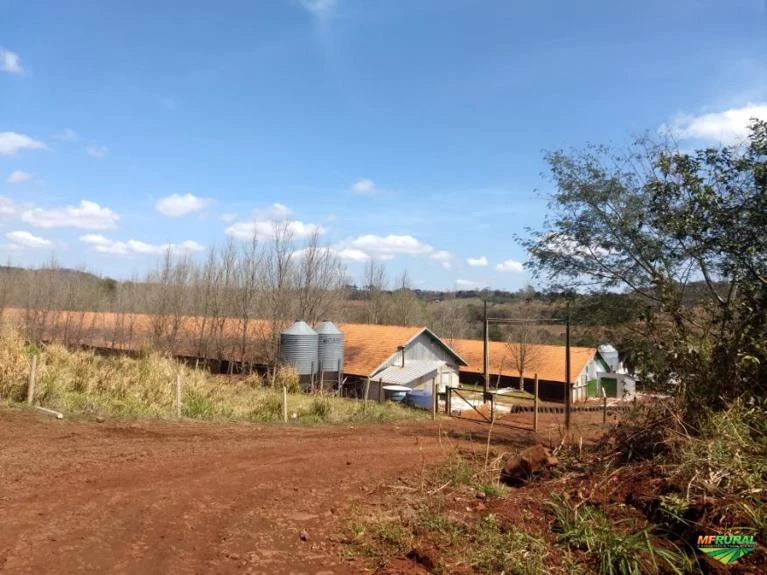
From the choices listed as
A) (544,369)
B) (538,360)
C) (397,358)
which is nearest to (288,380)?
(397,358)

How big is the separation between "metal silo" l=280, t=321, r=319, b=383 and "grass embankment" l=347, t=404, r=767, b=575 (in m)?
19.5

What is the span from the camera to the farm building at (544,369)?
41469 mm

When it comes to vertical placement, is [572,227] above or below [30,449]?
above

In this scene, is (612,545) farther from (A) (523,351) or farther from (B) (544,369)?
(B) (544,369)

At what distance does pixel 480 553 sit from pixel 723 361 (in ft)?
13.1

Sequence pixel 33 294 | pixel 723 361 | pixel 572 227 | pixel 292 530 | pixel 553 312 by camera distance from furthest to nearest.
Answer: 1. pixel 33 294
2. pixel 553 312
3. pixel 572 227
4. pixel 723 361
5. pixel 292 530

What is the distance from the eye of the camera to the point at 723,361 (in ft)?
21.6

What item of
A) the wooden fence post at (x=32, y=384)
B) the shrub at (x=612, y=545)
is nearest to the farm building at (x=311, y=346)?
the wooden fence post at (x=32, y=384)

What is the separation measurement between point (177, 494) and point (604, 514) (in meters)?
4.61

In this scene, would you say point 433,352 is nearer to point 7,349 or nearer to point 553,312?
point 553,312

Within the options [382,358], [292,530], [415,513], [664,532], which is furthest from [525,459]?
[382,358]

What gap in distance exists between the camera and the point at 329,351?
27.3m

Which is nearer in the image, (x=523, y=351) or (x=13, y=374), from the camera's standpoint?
(x=13, y=374)

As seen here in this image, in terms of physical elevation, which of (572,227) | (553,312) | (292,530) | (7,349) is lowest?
(292,530)
